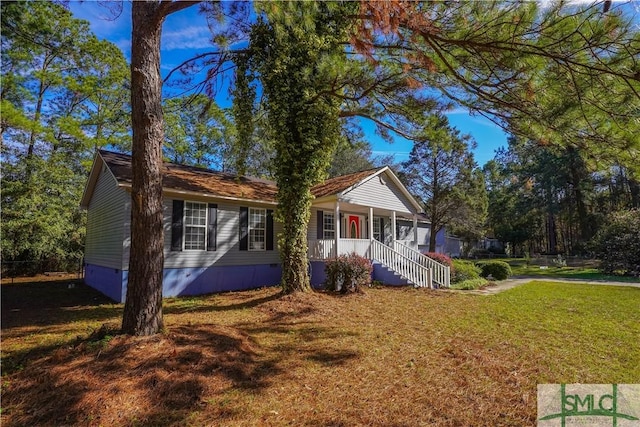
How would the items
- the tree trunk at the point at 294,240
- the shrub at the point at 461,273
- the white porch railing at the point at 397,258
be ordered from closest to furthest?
the tree trunk at the point at 294,240 → the white porch railing at the point at 397,258 → the shrub at the point at 461,273

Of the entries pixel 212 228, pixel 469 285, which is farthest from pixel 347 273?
pixel 469 285

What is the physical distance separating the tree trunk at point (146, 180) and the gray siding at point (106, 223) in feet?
18.2

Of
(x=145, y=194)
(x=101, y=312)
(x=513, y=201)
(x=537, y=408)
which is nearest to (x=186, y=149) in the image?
(x=101, y=312)

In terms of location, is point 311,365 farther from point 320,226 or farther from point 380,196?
point 380,196

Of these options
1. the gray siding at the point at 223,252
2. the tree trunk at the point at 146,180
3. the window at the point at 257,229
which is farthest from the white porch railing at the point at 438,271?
the tree trunk at the point at 146,180

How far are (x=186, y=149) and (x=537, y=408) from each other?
2667cm

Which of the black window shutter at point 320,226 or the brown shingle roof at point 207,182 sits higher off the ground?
the brown shingle roof at point 207,182

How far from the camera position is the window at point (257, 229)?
1206 centimetres

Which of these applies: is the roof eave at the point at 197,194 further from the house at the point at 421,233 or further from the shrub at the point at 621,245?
the shrub at the point at 621,245

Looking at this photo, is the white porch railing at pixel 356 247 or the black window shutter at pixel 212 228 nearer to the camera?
the black window shutter at pixel 212 228

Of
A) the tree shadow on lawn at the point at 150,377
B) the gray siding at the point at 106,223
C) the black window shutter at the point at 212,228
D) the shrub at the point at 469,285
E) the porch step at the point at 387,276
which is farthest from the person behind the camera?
the porch step at the point at 387,276

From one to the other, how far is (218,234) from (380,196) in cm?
725

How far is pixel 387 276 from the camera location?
12625 millimetres

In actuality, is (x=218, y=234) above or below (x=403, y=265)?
above
